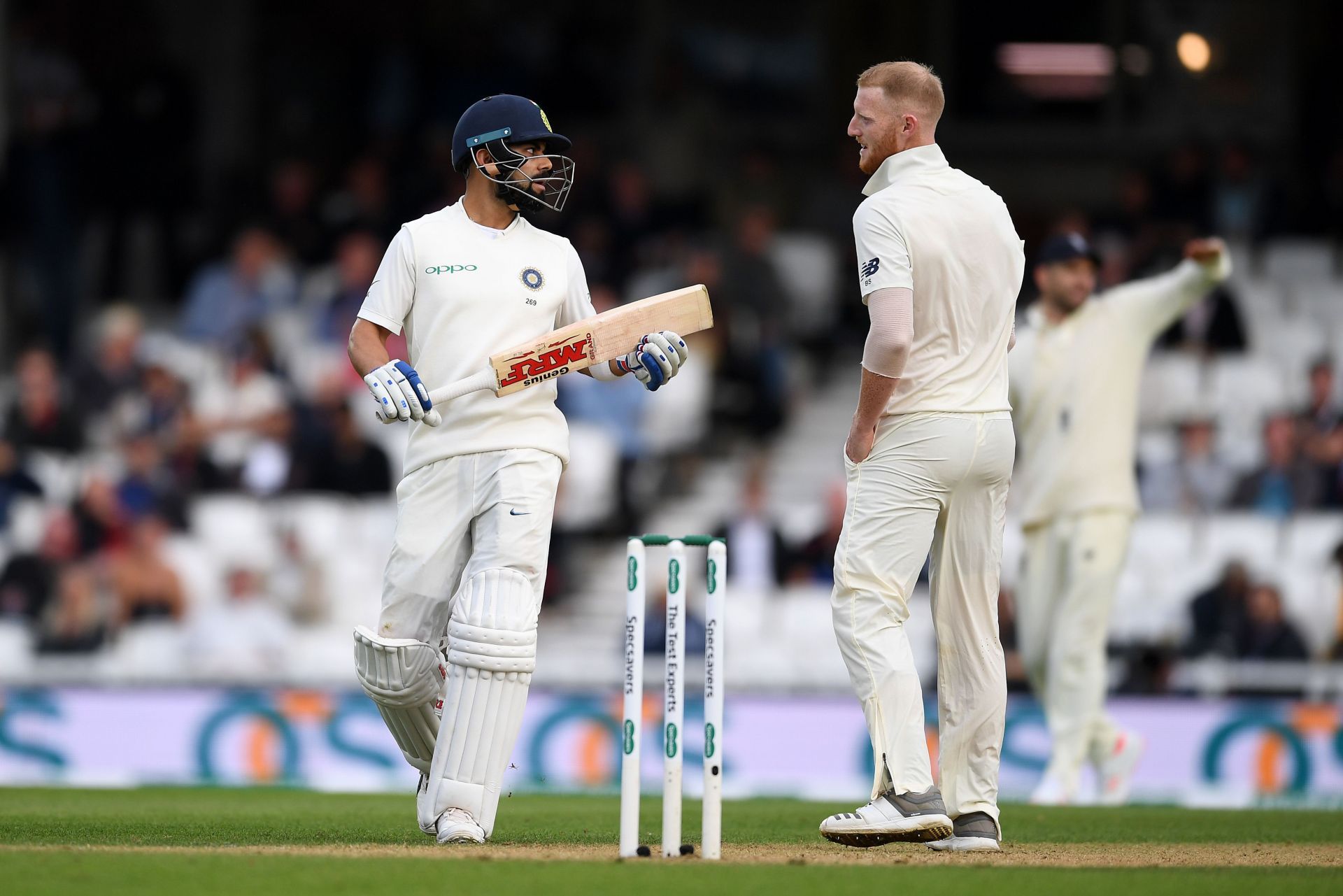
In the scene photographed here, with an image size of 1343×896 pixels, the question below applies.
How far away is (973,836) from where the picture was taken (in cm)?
575

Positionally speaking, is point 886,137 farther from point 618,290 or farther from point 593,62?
point 593,62

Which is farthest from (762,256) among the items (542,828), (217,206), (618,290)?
(542,828)

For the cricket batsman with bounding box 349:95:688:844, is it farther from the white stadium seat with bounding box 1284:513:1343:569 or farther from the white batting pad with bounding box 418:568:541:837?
the white stadium seat with bounding box 1284:513:1343:569

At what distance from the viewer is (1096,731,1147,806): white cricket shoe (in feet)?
28.4

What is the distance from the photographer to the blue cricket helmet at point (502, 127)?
595 centimetres

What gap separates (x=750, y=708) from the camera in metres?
10.8

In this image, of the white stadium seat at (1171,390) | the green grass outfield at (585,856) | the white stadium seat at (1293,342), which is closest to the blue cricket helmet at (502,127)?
the green grass outfield at (585,856)

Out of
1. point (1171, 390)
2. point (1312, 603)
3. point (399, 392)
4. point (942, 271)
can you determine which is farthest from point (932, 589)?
point (1171, 390)

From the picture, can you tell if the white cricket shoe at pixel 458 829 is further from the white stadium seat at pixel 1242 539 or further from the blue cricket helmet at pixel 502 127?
the white stadium seat at pixel 1242 539

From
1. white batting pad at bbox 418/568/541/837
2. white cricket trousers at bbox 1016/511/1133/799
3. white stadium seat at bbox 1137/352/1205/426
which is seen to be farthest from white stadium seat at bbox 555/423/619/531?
white batting pad at bbox 418/568/541/837

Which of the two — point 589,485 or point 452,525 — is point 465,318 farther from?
point 589,485

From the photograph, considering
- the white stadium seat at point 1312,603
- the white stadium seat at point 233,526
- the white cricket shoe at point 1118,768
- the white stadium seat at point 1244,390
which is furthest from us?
the white stadium seat at point 1244,390

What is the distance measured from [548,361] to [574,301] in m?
0.34

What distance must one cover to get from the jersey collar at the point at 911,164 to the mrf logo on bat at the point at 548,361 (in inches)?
35.5
